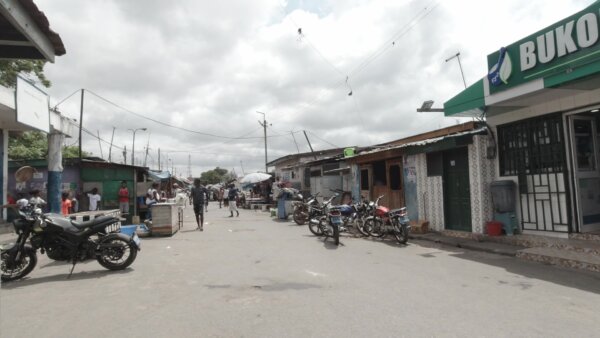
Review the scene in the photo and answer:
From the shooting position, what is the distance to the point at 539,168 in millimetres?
9453

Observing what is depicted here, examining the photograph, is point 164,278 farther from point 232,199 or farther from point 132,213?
point 232,199

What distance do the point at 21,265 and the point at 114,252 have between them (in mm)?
1460

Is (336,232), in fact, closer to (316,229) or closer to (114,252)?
(316,229)

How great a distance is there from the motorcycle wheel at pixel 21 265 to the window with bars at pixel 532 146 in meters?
10.8

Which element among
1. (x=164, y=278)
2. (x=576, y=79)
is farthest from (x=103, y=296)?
(x=576, y=79)

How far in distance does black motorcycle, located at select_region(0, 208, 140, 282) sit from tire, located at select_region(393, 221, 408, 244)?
659cm

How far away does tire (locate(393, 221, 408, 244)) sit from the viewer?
1039 centimetres

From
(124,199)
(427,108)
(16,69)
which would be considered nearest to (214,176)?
(16,69)

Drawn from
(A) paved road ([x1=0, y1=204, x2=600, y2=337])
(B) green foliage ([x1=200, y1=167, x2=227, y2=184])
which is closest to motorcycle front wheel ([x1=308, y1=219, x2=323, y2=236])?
(A) paved road ([x1=0, y1=204, x2=600, y2=337])

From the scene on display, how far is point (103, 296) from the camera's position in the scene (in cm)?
554

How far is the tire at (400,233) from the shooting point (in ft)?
34.1

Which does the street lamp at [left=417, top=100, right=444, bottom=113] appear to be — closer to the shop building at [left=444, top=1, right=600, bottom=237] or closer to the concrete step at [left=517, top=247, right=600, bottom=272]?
the shop building at [left=444, top=1, right=600, bottom=237]

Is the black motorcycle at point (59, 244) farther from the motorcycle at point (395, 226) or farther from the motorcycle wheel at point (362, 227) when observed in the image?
the motorcycle wheel at point (362, 227)

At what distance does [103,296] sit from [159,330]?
1.93 metres
